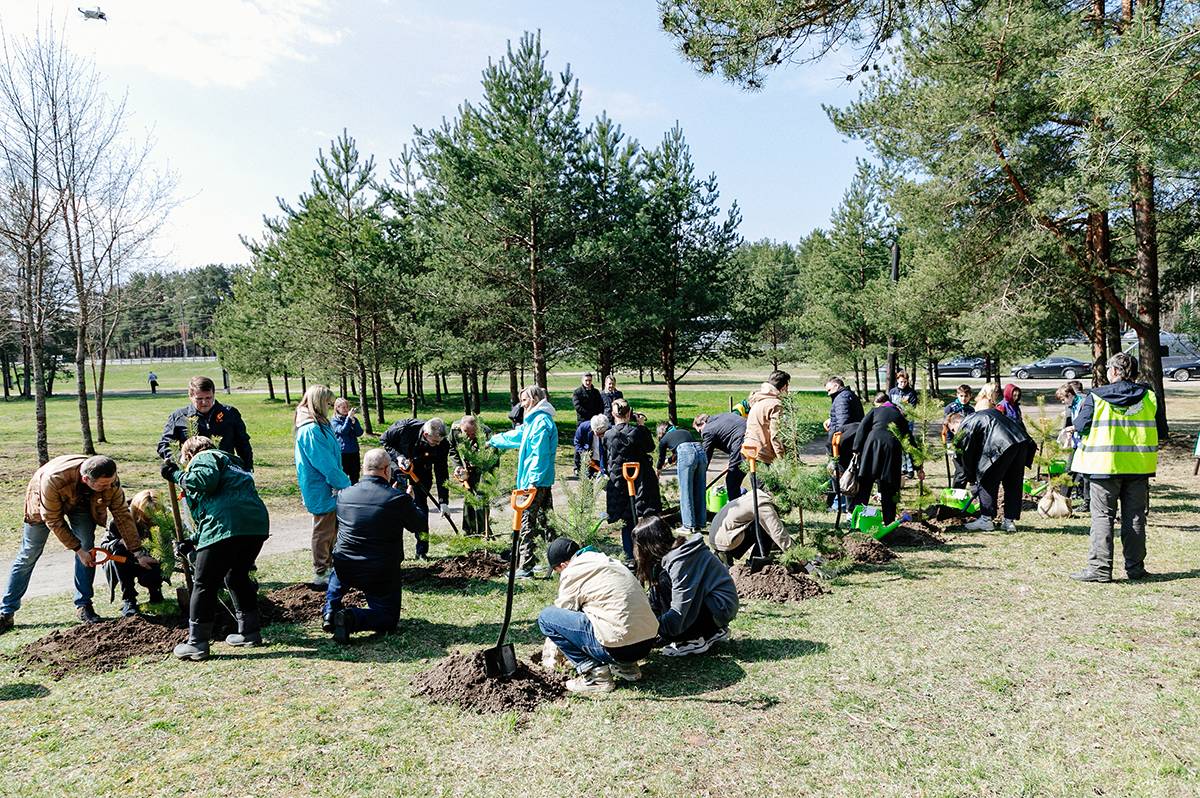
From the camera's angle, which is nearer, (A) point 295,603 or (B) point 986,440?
(A) point 295,603

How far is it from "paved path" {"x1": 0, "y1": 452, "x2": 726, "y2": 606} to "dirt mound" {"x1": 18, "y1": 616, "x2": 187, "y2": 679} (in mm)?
1292

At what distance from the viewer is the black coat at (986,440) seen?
8430 mm

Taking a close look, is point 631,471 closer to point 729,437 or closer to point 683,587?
point 729,437

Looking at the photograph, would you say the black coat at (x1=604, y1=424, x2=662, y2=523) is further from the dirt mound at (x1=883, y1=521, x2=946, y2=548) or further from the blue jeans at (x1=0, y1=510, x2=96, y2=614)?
the blue jeans at (x1=0, y1=510, x2=96, y2=614)

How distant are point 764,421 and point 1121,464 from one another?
3.26m

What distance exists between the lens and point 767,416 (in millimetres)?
8102

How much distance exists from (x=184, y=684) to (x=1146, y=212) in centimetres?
1675

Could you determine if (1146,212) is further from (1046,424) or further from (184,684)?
(184,684)

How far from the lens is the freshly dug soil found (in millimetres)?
6316

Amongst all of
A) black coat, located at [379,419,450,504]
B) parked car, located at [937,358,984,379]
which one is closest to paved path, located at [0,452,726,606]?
black coat, located at [379,419,450,504]

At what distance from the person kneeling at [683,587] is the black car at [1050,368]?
138 feet

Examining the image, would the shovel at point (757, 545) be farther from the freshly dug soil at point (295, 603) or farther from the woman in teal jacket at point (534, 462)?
the freshly dug soil at point (295, 603)

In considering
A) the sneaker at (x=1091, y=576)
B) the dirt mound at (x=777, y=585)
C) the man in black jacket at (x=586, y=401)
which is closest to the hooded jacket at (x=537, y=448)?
the dirt mound at (x=777, y=585)

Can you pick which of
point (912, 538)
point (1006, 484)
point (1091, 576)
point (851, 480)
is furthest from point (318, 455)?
point (1006, 484)
